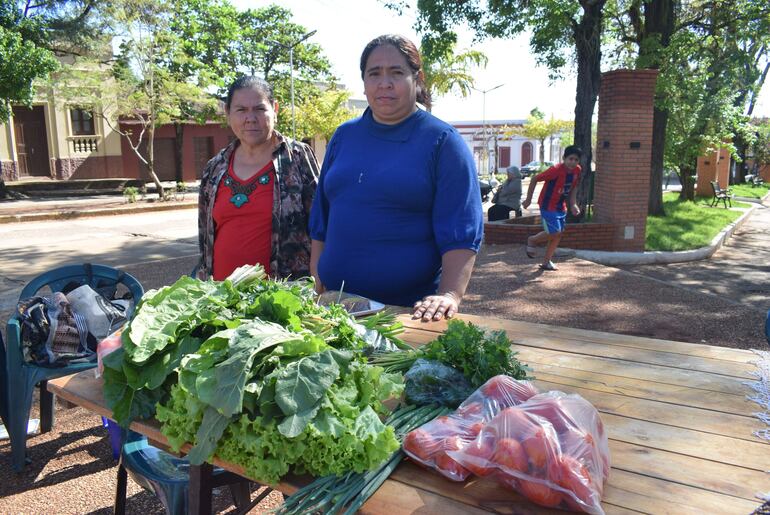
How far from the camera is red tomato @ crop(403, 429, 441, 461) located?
1.47 meters

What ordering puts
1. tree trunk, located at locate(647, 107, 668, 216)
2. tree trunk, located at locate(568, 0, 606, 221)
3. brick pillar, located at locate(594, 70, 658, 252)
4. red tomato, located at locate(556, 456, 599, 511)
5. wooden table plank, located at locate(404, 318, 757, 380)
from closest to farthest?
red tomato, located at locate(556, 456, 599, 511), wooden table plank, located at locate(404, 318, 757, 380), brick pillar, located at locate(594, 70, 658, 252), tree trunk, located at locate(568, 0, 606, 221), tree trunk, located at locate(647, 107, 668, 216)

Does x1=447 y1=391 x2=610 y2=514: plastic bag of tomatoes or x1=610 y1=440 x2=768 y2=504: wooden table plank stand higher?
x1=447 y1=391 x2=610 y2=514: plastic bag of tomatoes

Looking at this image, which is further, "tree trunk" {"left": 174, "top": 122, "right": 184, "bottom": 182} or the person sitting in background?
"tree trunk" {"left": 174, "top": 122, "right": 184, "bottom": 182}

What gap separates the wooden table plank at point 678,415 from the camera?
167 centimetres

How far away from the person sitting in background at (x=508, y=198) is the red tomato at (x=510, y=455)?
36.7 feet

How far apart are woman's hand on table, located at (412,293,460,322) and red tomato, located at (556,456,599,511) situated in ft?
3.56

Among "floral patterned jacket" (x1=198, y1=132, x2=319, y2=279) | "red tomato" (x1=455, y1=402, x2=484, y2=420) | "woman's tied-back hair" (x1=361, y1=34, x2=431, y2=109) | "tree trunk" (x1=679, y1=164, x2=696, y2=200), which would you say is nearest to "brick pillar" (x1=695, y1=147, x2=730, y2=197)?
"tree trunk" (x1=679, y1=164, x2=696, y2=200)

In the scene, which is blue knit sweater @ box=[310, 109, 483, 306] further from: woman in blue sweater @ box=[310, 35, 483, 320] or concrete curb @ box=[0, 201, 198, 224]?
concrete curb @ box=[0, 201, 198, 224]

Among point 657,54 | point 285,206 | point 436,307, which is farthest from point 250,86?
point 657,54

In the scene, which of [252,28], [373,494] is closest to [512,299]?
[373,494]

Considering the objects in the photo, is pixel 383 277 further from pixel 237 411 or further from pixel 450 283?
pixel 237 411

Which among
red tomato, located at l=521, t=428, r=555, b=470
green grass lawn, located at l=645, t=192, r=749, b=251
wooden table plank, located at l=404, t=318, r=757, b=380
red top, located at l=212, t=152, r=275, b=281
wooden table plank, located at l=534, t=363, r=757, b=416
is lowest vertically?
green grass lawn, located at l=645, t=192, r=749, b=251

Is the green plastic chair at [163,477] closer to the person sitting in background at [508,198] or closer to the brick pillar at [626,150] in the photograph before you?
the brick pillar at [626,150]

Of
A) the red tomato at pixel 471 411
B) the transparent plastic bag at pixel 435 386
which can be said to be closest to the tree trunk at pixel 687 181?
the transparent plastic bag at pixel 435 386
